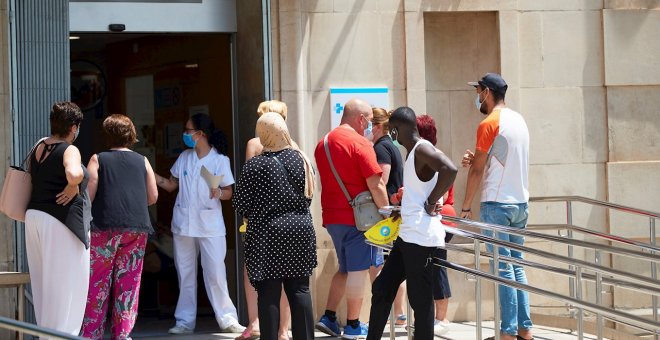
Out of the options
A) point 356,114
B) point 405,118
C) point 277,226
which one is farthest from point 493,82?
point 277,226

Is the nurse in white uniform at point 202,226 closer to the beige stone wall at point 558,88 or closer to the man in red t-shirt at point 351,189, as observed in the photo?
the man in red t-shirt at point 351,189

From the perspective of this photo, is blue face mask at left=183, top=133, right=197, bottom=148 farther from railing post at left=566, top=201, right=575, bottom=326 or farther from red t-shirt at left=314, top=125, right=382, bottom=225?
railing post at left=566, top=201, right=575, bottom=326

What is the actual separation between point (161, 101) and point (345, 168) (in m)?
3.45

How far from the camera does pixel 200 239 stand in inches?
411

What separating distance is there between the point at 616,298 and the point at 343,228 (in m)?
3.27

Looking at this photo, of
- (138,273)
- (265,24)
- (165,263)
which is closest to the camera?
(138,273)

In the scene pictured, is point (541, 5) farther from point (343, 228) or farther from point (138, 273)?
point (138, 273)

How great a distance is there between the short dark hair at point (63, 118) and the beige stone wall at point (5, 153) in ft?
4.75

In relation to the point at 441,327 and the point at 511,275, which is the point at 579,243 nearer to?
the point at 511,275

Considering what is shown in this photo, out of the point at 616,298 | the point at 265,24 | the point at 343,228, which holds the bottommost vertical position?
the point at 616,298

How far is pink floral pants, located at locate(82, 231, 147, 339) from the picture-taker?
921cm

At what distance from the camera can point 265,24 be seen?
10555 millimetres

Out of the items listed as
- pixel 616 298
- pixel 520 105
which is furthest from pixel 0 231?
pixel 616 298

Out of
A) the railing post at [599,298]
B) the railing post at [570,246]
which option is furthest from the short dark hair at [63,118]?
the railing post at [570,246]
